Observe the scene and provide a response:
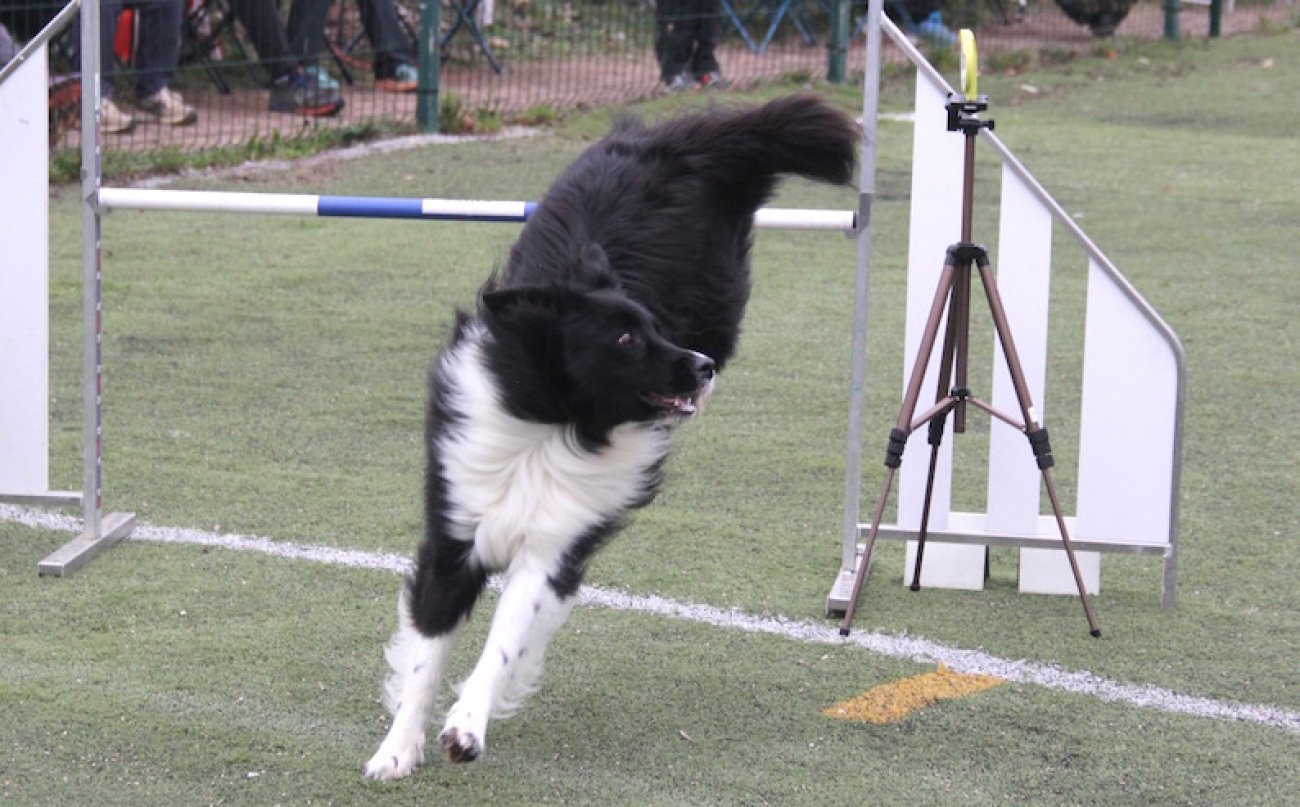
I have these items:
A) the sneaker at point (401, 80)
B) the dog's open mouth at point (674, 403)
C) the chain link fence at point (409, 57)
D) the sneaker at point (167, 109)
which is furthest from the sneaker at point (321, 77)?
the dog's open mouth at point (674, 403)

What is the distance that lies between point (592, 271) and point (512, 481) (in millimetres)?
538

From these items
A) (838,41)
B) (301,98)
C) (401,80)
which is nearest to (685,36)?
(838,41)

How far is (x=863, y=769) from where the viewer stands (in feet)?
12.2

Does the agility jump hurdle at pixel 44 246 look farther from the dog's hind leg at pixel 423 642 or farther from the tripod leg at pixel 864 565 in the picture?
the dog's hind leg at pixel 423 642

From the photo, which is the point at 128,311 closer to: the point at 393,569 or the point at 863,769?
the point at 393,569

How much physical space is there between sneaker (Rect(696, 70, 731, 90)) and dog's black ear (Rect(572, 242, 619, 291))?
36.3 ft

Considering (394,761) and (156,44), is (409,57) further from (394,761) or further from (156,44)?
(394,761)

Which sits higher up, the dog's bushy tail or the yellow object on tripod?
the yellow object on tripod

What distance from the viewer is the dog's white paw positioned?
3617 millimetres

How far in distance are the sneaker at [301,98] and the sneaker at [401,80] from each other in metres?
0.71

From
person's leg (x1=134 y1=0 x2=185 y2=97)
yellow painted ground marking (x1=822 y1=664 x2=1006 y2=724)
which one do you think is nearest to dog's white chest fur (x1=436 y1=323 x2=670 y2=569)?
yellow painted ground marking (x1=822 y1=664 x2=1006 y2=724)

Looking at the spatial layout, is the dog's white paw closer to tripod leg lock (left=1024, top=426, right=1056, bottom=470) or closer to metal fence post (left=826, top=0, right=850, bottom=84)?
tripod leg lock (left=1024, top=426, right=1056, bottom=470)

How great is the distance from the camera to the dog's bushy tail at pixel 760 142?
15.4ft

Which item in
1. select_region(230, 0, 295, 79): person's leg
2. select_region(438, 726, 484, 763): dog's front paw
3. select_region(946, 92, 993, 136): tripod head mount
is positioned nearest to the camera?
select_region(438, 726, 484, 763): dog's front paw
